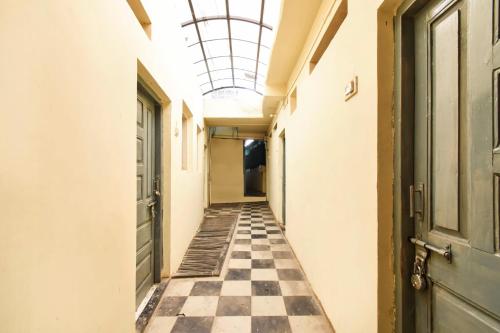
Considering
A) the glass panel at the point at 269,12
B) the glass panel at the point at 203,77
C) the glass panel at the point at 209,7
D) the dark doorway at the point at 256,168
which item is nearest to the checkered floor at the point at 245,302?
the glass panel at the point at 269,12

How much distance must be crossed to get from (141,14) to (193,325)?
251cm

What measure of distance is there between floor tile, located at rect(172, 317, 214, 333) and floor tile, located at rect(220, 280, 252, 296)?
0.41 m

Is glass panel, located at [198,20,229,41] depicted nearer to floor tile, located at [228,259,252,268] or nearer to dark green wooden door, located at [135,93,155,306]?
dark green wooden door, located at [135,93,155,306]

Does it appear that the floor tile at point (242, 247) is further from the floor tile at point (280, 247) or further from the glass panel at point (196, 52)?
the glass panel at point (196, 52)

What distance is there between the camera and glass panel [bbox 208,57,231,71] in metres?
6.20

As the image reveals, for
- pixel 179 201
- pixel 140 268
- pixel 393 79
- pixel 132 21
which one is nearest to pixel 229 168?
pixel 179 201

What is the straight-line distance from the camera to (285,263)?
2.98 m

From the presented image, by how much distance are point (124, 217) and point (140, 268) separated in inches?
33.5

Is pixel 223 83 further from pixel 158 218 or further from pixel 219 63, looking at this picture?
pixel 158 218

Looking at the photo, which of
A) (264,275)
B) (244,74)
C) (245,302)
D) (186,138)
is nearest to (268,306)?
(245,302)

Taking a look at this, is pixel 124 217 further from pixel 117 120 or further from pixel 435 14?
pixel 435 14

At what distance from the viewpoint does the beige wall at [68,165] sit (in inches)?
26.9

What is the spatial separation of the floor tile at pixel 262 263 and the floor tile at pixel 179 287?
85 cm

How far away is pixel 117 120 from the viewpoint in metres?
1.34
